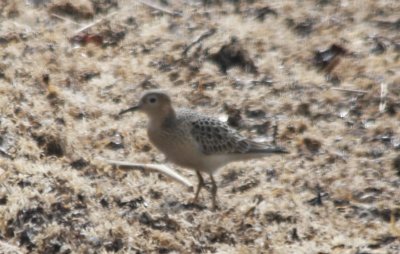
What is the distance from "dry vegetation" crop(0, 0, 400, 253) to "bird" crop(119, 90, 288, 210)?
28 centimetres

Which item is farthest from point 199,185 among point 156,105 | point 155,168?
point 156,105

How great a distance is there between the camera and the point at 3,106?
28.2 feet

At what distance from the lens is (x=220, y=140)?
27.0ft

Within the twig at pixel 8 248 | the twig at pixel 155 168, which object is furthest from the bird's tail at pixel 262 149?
the twig at pixel 8 248

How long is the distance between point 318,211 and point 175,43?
11.6 ft

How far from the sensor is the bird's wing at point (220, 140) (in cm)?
813

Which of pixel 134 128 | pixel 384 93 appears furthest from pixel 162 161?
pixel 384 93

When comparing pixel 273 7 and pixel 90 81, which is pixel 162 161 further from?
pixel 273 7

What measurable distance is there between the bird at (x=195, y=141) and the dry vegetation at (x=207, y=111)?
0.92 feet

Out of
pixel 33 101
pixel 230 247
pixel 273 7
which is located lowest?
pixel 230 247

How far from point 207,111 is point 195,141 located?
1.62m

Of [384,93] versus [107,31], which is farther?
[107,31]

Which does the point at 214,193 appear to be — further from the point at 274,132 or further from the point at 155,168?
the point at 274,132

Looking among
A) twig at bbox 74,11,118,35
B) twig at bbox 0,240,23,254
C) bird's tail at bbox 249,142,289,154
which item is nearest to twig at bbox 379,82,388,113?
bird's tail at bbox 249,142,289,154
